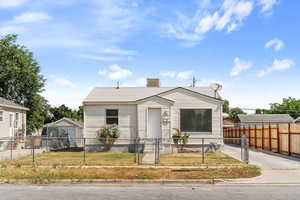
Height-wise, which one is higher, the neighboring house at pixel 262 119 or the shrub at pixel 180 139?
the neighboring house at pixel 262 119

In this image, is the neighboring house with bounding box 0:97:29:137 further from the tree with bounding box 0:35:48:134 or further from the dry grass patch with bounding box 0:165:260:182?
the dry grass patch with bounding box 0:165:260:182

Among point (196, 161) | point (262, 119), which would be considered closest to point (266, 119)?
point (262, 119)

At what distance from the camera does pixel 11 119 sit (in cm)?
2453

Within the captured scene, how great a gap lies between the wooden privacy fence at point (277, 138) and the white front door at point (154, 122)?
4.50m

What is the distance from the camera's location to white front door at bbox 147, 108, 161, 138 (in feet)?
66.2

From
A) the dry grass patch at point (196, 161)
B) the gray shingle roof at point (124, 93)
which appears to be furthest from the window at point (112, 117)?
the dry grass patch at point (196, 161)

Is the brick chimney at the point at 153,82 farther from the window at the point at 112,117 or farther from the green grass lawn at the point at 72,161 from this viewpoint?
the green grass lawn at the point at 72,161

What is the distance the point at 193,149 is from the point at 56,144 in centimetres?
1159

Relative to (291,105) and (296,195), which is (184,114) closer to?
(296,195)

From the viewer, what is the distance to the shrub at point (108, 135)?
19844 millimetres

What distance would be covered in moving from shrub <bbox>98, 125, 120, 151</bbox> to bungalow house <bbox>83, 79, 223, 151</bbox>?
1.32 feet

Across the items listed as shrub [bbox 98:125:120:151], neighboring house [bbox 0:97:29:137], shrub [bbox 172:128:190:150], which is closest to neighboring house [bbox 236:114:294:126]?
shrub [bbox 172:128:190:150]

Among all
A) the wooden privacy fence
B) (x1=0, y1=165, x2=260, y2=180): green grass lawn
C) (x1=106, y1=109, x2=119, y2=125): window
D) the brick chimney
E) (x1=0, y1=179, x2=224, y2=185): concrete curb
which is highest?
the brick chimney

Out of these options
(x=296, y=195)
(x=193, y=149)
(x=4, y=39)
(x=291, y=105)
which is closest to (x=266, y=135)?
(x=193, y=149)
